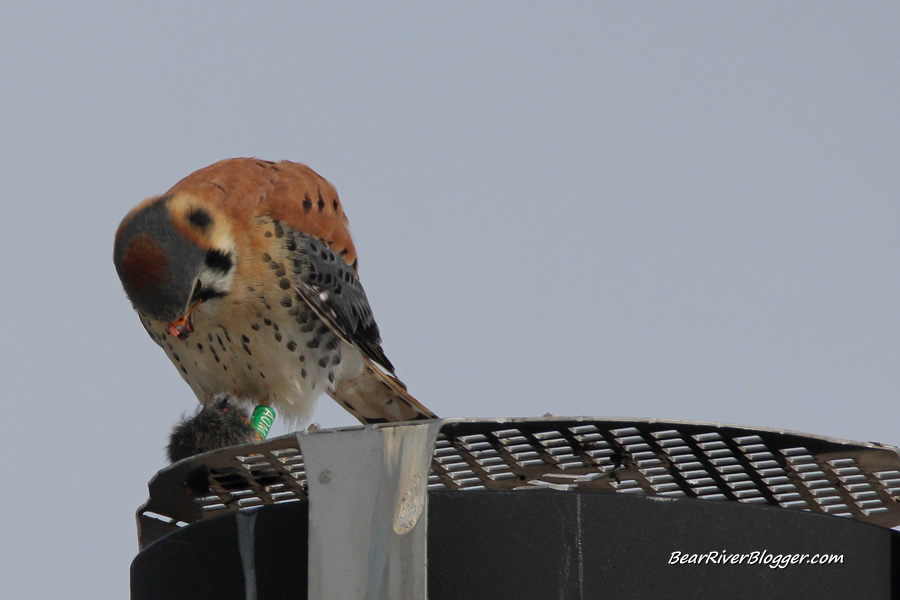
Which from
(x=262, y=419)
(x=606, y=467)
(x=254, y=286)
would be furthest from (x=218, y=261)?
(x=606, y=467)

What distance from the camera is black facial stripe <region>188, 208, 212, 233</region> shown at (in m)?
4.94

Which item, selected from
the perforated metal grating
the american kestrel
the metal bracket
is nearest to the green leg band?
the american kestrel

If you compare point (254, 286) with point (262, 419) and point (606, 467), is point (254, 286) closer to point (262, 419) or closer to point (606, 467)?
point (262, 419)

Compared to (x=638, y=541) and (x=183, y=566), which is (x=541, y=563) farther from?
(x=183, y=566)

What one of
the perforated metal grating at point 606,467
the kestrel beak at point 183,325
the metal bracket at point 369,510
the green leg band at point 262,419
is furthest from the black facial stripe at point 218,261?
the metal bracket at point 369,510

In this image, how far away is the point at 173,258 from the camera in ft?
15.6

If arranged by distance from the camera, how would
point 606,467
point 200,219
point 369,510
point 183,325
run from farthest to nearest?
point 200,219 < point 183,325 < point 606,467 < point 369,510

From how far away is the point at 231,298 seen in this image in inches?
200

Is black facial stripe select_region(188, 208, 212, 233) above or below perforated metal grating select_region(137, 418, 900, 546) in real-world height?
above

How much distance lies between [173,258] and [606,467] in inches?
95.1

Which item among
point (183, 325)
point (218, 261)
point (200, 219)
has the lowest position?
point (183, 325)

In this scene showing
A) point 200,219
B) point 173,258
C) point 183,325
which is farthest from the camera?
point 200,219

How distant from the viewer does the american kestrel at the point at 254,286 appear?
4809 millimetres

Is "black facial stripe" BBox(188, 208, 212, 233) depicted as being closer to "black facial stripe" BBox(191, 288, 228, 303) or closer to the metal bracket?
"black facial stripe" BBox(191, 288, 228, 303)
